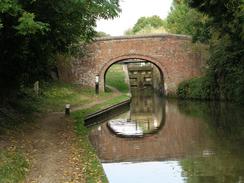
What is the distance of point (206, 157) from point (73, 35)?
6.09 meters

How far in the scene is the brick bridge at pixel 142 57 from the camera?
110ft

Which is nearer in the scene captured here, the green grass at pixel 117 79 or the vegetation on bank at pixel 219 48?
the vegetation on bank at pixel 219 48

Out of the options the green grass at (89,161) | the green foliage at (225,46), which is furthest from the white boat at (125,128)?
the green foliage at (225,46)

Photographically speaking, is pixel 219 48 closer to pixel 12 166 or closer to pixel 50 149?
pixel 50 149

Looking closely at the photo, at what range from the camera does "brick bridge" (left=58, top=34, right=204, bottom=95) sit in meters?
33.7

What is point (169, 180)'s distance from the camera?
10.8 meters

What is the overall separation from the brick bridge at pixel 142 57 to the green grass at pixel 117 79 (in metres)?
4.88

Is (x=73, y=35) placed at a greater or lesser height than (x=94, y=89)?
greater

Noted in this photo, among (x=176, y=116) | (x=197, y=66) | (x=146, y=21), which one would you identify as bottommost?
(x=176, y=116)

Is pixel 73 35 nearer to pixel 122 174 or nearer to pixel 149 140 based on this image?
pixel 149 140

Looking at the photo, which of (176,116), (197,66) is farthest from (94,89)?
(176,116)

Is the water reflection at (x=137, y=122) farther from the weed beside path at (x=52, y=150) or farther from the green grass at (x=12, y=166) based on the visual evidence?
the green grass at (x=12, y=166)

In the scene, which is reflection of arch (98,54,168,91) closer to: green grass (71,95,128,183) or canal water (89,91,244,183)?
canal water (89,91,244,183)

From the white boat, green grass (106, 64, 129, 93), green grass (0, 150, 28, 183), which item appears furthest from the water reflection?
green grass (106, 64, 129, 93)
